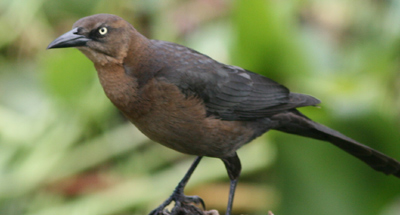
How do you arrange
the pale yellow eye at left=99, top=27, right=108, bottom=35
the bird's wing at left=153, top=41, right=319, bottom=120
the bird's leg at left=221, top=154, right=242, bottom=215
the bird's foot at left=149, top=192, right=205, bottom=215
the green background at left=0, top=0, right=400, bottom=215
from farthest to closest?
the green background at left=0, top=0, right=400, bottom=215 < the bird's leg at left=221, top=154, right=242, bottom=215 < the bird's foot at left=149, top=192, right=205, bottom=215 < the bird's wing at left=153, top=41, right=319, bottom=120 < the pale yellow eye at left=99, top=27, right=108, bottom=35

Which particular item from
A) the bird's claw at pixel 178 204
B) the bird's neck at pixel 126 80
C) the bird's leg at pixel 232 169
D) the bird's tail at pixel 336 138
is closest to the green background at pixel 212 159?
the bird's tail at pixel 336 138

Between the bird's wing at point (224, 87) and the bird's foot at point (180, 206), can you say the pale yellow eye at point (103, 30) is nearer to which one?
the bird's wing at point (224, 87)

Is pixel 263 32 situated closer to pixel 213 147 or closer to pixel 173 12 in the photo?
pixel 213 147

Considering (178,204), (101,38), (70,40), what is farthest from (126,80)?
(178,204)

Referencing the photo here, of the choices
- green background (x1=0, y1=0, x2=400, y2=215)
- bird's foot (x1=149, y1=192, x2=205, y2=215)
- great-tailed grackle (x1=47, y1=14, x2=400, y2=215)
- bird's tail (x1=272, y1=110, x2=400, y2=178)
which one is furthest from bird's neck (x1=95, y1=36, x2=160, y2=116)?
green background (x1=0, y1=0, x2=400, y2=215)

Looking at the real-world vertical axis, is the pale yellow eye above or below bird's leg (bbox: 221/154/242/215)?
above

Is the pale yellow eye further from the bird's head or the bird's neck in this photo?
the bird's neck
